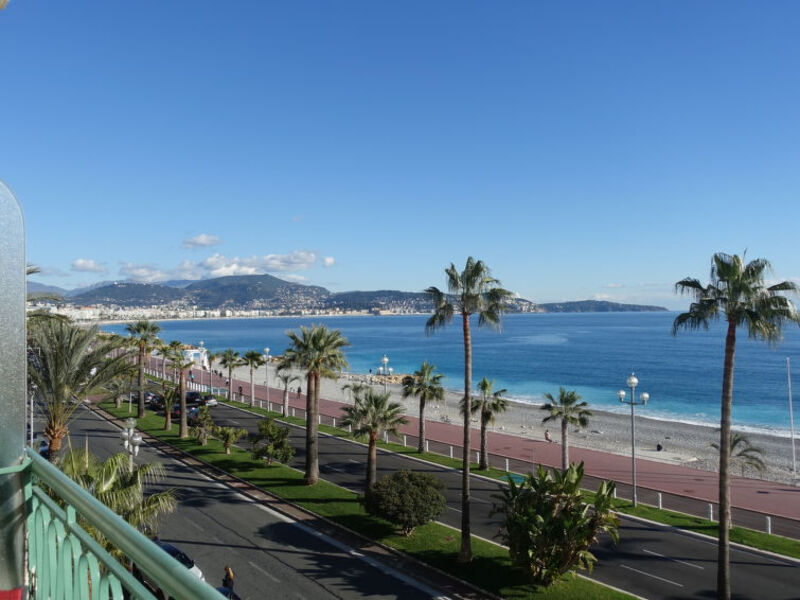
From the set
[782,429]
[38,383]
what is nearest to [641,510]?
[38,383]

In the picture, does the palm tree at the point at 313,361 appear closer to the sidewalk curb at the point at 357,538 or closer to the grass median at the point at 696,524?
the sidewalk curb at the point at 357,538

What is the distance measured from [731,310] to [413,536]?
555 inches

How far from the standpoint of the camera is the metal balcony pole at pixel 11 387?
262cm

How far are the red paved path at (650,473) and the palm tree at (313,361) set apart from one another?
9.03m

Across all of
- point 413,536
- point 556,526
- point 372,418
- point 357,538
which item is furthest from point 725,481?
point 372,418

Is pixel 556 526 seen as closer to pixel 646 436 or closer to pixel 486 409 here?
pixel 486 409

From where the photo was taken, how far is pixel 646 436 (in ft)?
180

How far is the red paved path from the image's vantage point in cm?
3078

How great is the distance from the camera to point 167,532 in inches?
870

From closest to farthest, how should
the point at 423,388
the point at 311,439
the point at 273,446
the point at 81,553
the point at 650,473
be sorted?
the point at 81,553
the point at 311,439
the point at 273,446
the point at 650,473
the point at 423,388

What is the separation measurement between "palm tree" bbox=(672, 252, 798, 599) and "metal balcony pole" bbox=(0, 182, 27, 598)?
17.3m

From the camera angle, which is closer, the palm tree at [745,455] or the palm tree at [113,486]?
the palm tree at [113,486]

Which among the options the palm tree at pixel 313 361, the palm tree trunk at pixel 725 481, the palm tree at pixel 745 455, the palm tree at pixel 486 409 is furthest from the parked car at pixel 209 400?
the palm tree trunk at pixel 725 481

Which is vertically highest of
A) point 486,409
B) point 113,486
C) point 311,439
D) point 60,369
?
point 60,369
